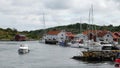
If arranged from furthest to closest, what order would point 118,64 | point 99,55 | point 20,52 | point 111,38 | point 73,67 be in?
point 111,38, point 20,52, point 99,55, point 73,67, point 118,64

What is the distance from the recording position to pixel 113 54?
79.8m

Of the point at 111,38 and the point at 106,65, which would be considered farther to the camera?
the point at 111,38

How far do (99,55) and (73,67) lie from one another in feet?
34.9

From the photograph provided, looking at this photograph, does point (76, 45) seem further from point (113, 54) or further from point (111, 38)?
point (113, 54)

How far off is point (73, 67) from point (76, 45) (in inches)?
3304

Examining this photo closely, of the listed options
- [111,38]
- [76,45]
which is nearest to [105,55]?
[76,45]

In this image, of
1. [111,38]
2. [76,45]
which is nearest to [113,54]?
[76,45]

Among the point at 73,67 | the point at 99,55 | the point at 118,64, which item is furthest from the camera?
the point at 99,55

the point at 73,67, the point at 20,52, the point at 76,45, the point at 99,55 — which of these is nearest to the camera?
the point at 73,67

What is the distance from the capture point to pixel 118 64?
5456 cm

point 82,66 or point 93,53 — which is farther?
point 93,53

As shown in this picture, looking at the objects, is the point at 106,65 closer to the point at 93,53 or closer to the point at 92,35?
the point at 93,53

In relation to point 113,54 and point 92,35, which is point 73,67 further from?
point 92,35

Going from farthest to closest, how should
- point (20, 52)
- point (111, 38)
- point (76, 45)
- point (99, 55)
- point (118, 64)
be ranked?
point (111, 38), point (76, 45), point (20, 52), point (99, 55), point (118, 64)
